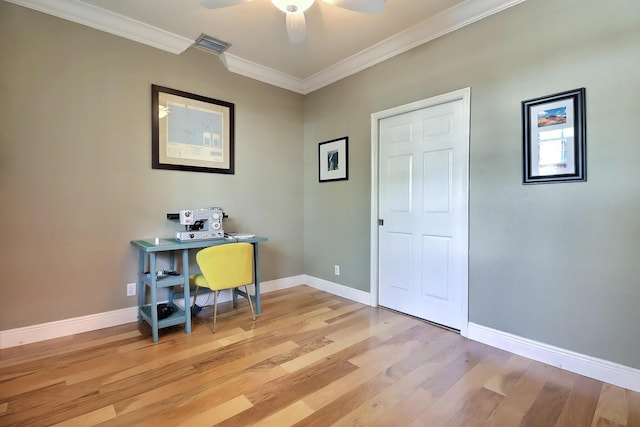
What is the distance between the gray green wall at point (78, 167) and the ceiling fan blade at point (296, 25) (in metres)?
1.44

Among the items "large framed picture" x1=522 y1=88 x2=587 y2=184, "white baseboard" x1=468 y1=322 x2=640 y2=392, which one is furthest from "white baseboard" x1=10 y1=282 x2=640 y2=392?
"large framed picture" x1=522 y1=88 x2=587 y2=184

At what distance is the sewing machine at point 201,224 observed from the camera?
8.92 feet

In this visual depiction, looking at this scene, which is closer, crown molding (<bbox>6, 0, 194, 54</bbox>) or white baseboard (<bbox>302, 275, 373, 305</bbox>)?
crown molding (<bbox>6, 0, 194, 54</bbox>)

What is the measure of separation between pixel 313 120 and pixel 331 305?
7.84 ft

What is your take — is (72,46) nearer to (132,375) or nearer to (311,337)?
(132,375)

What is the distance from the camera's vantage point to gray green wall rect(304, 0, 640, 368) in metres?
1.82

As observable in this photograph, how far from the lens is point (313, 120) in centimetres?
402

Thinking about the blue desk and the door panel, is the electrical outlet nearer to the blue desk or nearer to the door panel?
the blue desk

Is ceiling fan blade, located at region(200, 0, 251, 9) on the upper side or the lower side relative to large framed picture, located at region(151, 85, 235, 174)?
upper

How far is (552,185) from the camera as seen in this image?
6.80 feet

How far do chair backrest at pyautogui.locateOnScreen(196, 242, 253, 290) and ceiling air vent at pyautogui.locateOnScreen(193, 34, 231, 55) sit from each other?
2074 mm

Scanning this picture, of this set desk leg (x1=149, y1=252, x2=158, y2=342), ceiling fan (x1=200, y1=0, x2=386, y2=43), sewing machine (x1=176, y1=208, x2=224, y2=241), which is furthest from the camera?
sewing machine (x1=176, y1=208, x2=224, y2=241)

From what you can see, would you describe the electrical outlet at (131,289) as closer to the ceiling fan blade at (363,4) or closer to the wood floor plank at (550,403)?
the ceiling fan blade at (363,4)

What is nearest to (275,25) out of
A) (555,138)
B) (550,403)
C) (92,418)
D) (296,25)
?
(296,25)
